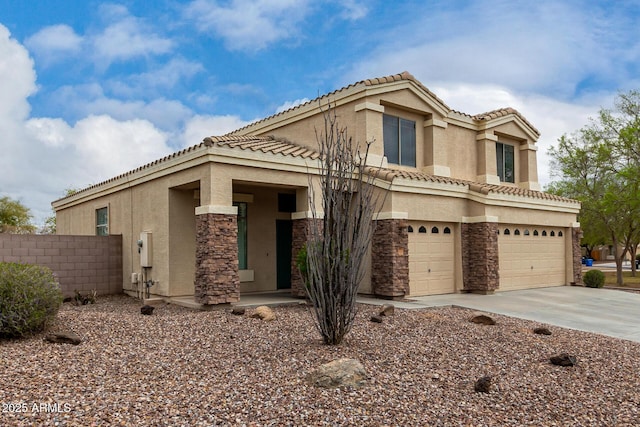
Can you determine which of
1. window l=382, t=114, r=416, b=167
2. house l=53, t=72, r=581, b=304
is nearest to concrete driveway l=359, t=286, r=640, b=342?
house l=53, t=72, r=581, b=304

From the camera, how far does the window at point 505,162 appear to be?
21.3 m

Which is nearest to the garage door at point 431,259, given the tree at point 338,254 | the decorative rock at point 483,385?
the tree at point 338,254

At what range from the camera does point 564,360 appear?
7812 millimetres

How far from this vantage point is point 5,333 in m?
7.93

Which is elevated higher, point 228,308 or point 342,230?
point 342,230

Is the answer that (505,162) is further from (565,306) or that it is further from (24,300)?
(24,300)

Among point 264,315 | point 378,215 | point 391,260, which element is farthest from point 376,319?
point 378,215

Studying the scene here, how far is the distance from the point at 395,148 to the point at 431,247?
363 cm

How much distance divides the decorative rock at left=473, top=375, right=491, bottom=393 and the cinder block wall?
12.8m

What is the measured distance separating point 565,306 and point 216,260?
9.66 metres

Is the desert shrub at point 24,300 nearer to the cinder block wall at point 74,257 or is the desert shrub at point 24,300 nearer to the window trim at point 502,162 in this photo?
the cinder block wall at point 74,257

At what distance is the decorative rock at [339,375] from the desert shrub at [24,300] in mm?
4584

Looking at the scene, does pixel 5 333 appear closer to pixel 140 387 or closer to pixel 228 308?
pixel 140 387

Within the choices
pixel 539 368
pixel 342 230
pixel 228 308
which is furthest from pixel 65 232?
pixel 539 368
